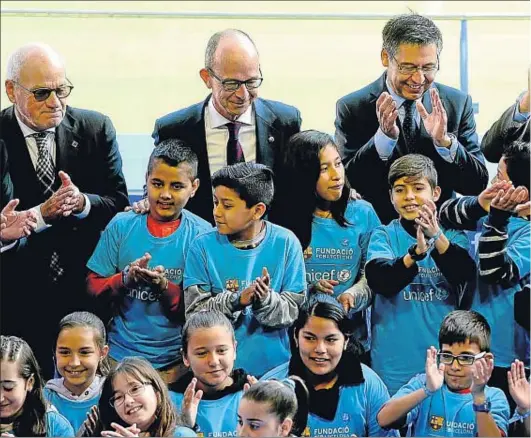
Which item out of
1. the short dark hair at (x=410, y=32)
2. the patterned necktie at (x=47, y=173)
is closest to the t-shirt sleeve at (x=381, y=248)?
the short dark hair at (x=410, y=32)

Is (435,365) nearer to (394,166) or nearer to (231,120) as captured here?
(394,166)

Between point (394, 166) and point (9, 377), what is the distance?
1641mm

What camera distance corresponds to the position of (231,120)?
3.44 metres

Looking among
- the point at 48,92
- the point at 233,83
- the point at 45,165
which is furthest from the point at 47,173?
the point at 233,83

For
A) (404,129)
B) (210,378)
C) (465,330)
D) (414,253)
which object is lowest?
(210,378)

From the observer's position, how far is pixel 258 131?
3.45m

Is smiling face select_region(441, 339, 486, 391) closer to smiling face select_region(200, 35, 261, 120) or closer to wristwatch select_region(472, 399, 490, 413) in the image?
wristwatch select_region(472, 399, 490, 413)

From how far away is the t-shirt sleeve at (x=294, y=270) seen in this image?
11.2ft

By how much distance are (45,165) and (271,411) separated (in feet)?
4.10

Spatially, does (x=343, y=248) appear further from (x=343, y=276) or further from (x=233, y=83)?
(x=233, y=83)

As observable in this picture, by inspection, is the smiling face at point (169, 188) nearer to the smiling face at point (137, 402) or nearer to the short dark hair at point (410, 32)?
the smiling face at point (137, 402)

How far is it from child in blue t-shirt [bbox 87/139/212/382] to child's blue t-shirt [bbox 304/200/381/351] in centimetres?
42

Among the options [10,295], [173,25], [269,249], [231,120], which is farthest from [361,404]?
[173,25]

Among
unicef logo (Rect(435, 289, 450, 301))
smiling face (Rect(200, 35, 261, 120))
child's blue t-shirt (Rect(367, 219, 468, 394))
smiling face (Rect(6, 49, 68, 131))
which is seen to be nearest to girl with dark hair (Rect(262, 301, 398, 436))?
child's blue t-shirt (Rect(367, 219, 468, 394))
